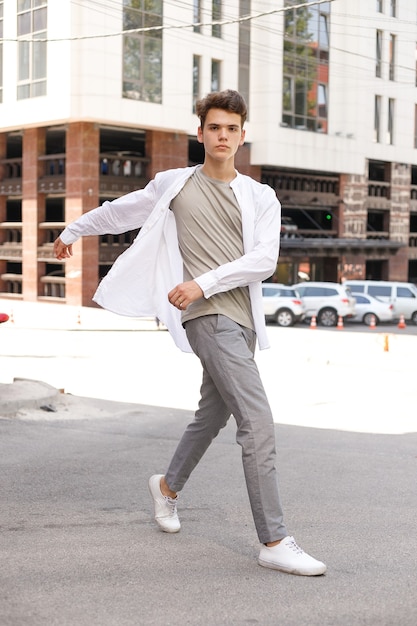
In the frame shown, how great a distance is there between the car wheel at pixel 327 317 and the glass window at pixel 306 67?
1451 cm

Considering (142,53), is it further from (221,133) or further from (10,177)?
(221,133)

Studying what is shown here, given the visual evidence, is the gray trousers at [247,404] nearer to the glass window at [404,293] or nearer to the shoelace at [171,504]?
the shoelace at [171,504]

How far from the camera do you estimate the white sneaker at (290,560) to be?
4668mm

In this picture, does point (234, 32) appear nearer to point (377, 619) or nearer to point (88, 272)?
point (88, 272)

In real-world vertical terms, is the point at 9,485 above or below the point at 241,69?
below

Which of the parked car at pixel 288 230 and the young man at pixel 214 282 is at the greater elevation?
the parked car at pixel 288 230

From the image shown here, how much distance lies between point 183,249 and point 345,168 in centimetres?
4775

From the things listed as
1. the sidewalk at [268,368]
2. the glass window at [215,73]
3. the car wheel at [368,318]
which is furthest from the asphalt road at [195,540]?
the glass window at [215,73]

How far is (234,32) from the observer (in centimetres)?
4462

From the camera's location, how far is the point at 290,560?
15.4ft

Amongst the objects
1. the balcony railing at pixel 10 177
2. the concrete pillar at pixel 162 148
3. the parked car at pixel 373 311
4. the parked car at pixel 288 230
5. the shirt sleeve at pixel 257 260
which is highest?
the concrete pillar at pixel 162 148

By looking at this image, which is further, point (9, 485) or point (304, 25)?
point (304, 25)

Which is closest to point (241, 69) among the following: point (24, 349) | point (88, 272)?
point (88, 272)

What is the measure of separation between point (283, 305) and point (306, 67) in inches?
700
